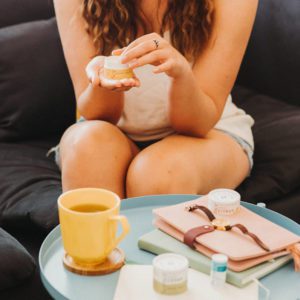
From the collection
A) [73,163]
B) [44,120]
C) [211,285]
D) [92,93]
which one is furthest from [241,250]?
[44,120]

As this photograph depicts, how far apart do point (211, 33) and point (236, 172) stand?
13.6 inches

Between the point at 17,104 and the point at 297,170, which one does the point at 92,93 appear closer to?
the point at 17,104

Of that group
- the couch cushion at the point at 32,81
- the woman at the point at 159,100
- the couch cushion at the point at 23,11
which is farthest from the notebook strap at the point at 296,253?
the couch cushion at the point at 23,11

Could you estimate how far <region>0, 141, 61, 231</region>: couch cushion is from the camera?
1.60 meters

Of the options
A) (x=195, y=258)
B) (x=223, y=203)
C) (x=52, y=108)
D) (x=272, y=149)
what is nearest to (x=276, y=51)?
(x=272, y=149)

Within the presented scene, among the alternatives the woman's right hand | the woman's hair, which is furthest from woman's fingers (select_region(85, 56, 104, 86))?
the woman's hair

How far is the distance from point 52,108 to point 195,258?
3.32ft

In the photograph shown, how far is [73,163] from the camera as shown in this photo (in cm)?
154

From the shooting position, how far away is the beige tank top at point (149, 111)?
175 centimetres

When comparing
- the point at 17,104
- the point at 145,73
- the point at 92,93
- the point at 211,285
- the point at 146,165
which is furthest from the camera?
the point at 17,104

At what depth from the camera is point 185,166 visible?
59.0 inches

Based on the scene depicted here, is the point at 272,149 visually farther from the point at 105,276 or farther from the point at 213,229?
the point at 105,276

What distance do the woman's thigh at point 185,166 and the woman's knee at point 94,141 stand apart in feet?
0.19

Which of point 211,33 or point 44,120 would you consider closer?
point 211,33
